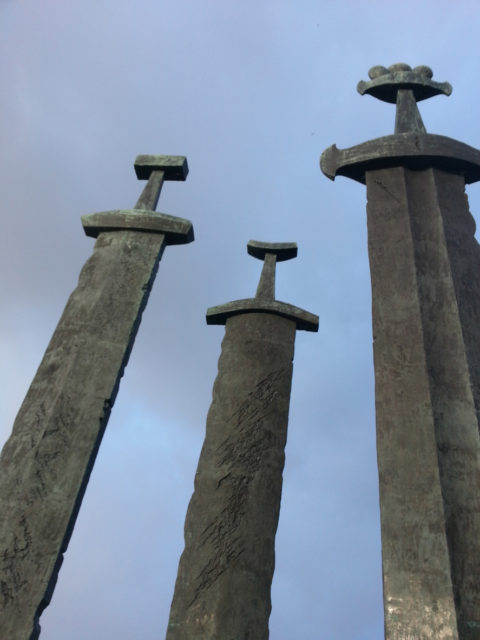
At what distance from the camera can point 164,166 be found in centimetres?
674

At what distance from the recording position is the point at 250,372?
5.83 meters

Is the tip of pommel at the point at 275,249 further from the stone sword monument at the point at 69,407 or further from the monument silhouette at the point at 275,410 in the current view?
the stone sword monument at the point at 69,407

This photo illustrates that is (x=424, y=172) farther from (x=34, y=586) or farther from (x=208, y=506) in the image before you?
(x=34, y=586)

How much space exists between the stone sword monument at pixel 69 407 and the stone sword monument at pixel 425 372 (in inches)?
79.1

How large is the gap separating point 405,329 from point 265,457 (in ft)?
6.34

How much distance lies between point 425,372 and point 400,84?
12.7 ft

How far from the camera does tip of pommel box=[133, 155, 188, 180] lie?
22.2 feet

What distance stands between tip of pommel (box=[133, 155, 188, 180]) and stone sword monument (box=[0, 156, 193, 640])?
0.63 m

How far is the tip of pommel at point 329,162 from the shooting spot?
5586 mm

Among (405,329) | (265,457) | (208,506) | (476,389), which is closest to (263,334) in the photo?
(265,457)

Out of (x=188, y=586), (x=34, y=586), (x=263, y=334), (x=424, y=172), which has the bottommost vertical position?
(x=34, y=586)

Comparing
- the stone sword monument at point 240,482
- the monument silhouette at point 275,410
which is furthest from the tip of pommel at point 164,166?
the stone sword monument at point 240,482

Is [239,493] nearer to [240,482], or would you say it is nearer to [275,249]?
[240,482]

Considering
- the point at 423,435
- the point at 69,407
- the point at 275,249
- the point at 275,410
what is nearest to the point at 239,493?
the point at 275,410
